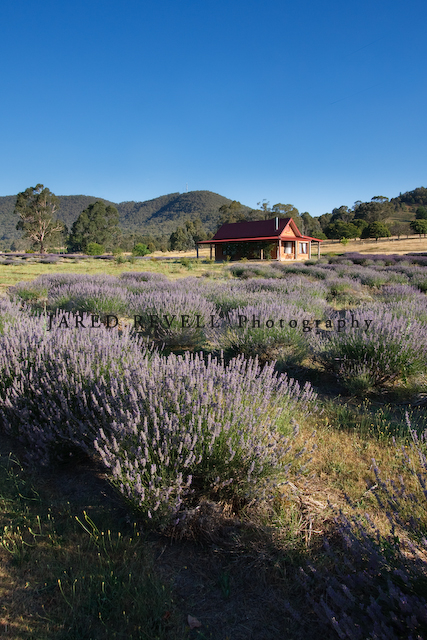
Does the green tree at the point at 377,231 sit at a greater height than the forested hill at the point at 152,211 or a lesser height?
lesser

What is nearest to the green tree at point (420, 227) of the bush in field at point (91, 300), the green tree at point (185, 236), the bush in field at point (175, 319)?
the green tree at point (185, 236)

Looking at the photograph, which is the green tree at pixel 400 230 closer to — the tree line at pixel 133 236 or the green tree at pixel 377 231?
the tree line at pixel 133 236

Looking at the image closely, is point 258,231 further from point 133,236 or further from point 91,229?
point 133,236

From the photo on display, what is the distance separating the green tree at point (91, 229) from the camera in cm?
6488

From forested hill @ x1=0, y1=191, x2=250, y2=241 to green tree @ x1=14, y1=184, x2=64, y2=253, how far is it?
86513mm

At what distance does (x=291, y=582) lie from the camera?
172 cm

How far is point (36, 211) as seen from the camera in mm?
58781

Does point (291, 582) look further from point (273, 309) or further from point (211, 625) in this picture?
point (273, 309)

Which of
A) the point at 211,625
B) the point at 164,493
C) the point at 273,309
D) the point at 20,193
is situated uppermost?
the point at 20,193

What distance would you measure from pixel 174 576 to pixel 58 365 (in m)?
1.81

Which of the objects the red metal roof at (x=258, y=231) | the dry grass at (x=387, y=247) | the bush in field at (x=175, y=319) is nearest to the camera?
the bush in field at (x=175, y=319)

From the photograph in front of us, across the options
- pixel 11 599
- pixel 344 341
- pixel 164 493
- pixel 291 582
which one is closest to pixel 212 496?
pixel 164 493

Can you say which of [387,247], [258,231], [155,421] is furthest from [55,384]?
[387,247]

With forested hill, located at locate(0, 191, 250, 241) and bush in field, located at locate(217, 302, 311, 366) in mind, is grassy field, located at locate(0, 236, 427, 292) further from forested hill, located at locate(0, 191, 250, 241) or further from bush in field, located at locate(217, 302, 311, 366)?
forested hill, located at locate(0, 191, 250, 241)
